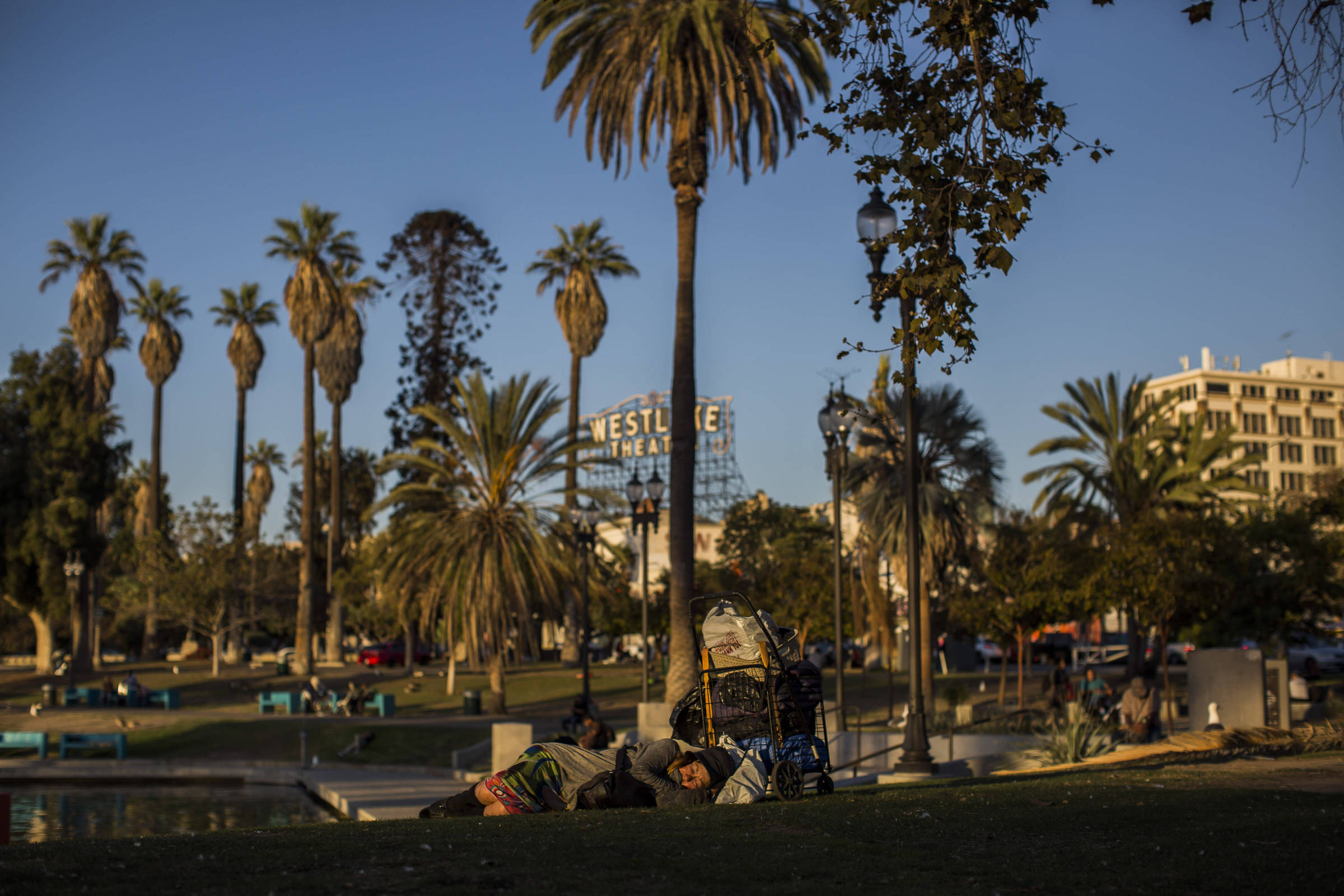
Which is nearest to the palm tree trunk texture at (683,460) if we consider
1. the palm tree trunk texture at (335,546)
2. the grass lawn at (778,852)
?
the grass lawn at (778,852)

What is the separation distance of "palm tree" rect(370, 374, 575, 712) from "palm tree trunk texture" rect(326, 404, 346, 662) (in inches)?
851

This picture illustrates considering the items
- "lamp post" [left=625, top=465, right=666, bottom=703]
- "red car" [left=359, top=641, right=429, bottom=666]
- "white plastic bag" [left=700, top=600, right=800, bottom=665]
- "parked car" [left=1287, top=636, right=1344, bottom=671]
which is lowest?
"red car" [left=359, top=641, right=429, bottom=666]

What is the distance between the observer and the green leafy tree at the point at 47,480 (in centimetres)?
4575

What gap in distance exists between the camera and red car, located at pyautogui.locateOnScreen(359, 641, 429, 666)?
187 ft

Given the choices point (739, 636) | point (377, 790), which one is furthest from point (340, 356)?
point (739, 636)

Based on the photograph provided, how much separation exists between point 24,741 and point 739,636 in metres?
22.0

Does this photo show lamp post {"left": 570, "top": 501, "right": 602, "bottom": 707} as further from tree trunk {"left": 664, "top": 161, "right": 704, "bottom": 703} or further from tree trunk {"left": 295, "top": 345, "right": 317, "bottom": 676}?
tree trunk {"left": 295, "top": 345, "right": 317, "bottom": 676}

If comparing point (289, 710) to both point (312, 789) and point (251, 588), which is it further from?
point (251, 588)

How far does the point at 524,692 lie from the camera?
1419 inches

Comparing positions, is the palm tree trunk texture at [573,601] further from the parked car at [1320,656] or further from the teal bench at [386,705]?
the parked car at [1320,656]

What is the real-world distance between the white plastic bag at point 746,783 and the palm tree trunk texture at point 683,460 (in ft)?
44.5

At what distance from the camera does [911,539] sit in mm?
13180

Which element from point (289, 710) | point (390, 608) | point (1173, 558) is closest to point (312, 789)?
point (289, 710)

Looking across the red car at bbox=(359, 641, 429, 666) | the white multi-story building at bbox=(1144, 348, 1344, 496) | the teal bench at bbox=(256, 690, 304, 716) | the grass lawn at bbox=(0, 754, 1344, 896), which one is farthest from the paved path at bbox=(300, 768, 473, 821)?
the white multi-story building at bbox=(1144, 348, 1344, 496)
